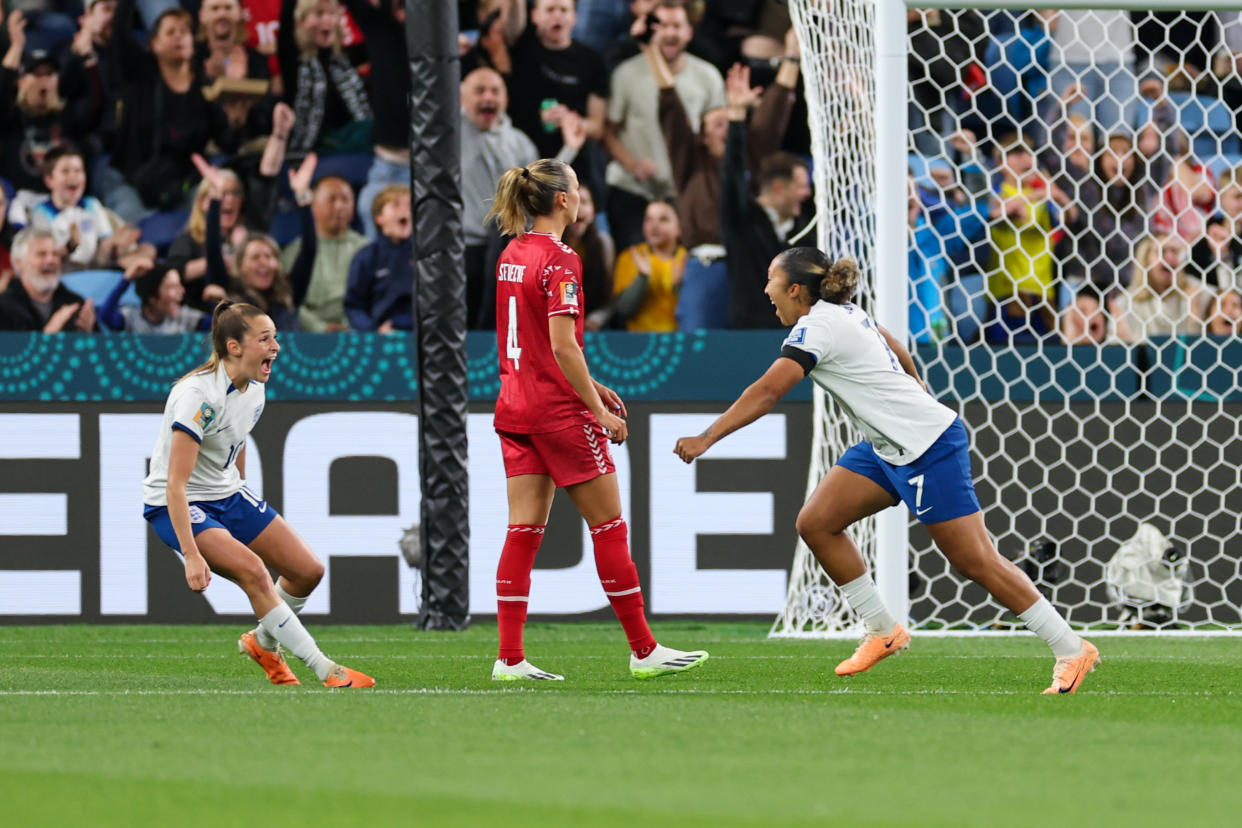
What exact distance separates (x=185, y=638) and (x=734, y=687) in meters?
3.72

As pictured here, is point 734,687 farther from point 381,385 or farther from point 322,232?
point 322,232

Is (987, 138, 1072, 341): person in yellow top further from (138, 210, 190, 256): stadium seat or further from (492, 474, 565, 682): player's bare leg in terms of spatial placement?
(138, 210, 190, 256): stadium seat

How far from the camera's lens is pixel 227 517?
20.2 ft

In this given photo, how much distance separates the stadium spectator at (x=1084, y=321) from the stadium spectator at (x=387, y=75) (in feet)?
13.5

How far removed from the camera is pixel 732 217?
10.6m

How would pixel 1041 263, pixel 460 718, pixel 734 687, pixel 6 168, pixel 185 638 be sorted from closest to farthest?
pixel 460 718 → pixel 734 687 → pixel 185 638 → pixel 1041 263 → pixel 6 168

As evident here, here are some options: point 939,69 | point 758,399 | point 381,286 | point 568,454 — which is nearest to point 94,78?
point 381,286

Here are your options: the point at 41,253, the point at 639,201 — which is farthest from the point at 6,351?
the point at 639,201

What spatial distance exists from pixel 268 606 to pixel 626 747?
214 centimetres

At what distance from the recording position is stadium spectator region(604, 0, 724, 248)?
10.8 metres

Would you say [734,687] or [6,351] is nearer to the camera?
[734,687]

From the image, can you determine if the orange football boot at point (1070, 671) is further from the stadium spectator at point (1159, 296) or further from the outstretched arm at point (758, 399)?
the stadium spectator at point (1159, 296)

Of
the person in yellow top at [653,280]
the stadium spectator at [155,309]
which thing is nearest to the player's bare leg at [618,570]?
the person in yellow top at [653,280]

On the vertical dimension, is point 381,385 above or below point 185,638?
above
